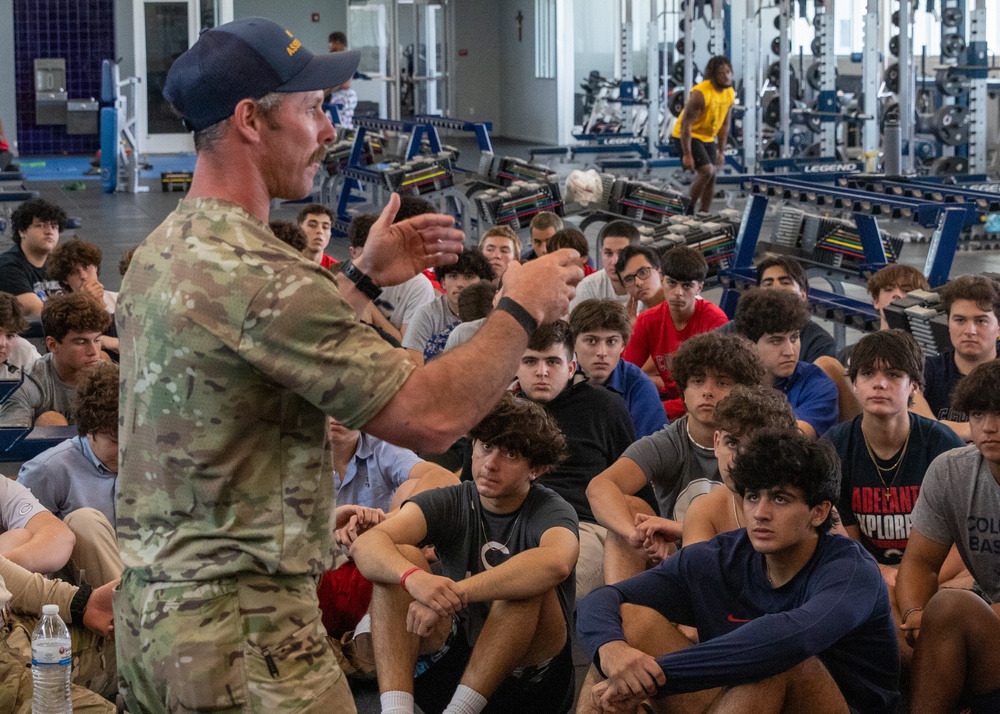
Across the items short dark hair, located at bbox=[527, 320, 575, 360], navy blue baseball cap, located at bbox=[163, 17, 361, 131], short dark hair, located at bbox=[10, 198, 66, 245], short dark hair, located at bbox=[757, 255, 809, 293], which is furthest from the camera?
short dark hair, located at bbox=[10, 198, 66, 245]

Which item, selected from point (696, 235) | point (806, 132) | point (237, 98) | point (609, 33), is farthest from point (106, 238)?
point (609, 33)

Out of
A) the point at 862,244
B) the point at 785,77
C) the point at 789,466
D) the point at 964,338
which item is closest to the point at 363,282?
the point at 789,466

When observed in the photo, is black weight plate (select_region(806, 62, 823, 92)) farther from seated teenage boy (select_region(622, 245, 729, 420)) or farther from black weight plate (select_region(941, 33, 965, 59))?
seated teenage boy (select_region(622, 245, 729, 420))

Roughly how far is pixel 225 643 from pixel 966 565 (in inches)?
86.7

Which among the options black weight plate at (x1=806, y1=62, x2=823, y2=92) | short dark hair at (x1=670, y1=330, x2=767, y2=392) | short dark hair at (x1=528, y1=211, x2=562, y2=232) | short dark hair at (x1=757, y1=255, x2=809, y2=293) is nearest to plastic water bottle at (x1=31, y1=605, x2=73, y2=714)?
short dark hair at (x1=670, y1=330, x2=767, y2=392)

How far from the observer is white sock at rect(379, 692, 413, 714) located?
312 centimetres

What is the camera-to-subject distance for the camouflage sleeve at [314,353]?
61.8 inches

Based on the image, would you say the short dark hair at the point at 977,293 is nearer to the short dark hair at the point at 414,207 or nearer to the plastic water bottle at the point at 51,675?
the short dark hair at the point at 414,207

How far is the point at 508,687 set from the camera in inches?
126

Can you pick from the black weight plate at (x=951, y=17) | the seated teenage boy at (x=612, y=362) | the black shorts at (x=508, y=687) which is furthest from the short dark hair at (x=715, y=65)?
the black shorts at (x=508, y=687)

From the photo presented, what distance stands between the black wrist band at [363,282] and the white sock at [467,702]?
1.31 m

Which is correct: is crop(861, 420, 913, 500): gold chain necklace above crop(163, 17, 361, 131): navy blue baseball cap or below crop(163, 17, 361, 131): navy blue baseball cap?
below

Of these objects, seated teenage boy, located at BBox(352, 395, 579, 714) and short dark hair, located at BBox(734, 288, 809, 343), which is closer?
seated teenage boy, located at BBox(352, 395, 579, 714)

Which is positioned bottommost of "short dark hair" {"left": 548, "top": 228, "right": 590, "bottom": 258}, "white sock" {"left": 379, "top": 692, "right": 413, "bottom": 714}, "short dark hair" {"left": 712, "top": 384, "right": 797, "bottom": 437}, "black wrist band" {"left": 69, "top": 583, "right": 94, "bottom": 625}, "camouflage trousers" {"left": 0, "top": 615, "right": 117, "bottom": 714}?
"white sock" {"left": 379, "top": 692, "right": 413, "bottom": 714}
